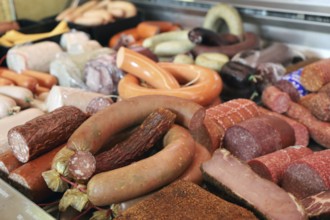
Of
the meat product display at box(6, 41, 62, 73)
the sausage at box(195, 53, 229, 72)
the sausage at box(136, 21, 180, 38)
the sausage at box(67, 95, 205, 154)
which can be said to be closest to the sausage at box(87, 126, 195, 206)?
the sausage at box(67, 95, 205, 154)

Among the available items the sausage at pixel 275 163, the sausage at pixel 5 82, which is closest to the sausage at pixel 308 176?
the sausage at pixel 275 163

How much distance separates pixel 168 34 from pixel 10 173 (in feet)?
6.73

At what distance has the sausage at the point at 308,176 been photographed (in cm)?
155

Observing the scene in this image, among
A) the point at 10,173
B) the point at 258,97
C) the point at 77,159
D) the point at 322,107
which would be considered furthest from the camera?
the point at 258,97

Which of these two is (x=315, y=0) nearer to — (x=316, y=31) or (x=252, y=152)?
(x=316, y=31)

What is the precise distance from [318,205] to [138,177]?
0.66 m

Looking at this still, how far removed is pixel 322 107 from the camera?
2.10 metres

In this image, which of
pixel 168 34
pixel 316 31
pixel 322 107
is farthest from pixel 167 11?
pixel 322 107

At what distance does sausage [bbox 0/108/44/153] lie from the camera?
73.8 inches

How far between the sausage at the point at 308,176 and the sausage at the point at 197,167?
13.6 inches

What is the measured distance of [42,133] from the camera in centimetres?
171

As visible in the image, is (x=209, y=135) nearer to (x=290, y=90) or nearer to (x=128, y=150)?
(x=128, y=150)

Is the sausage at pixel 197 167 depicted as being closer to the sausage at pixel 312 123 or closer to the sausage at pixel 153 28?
the sausage at pixel 312 123

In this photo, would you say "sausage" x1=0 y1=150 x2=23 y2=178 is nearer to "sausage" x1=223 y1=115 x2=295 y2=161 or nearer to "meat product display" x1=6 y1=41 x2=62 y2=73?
"sausage" x1=223 y1=115 x2=295 y2=161
